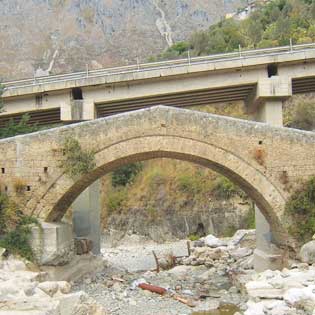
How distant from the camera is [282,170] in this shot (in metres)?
14.5

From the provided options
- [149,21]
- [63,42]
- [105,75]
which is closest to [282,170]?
[105,75]

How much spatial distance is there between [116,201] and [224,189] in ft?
22.8

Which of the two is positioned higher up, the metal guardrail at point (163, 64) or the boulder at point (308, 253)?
the metal guardrail at point (163, 64)

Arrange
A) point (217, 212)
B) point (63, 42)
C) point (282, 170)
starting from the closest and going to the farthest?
1. point (282, 170)
2. point (217, 212)
3. point (63, 42)

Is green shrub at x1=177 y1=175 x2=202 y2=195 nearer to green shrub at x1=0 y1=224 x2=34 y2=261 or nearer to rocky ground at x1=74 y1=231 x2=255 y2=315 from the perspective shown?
rocky ground at x1=74 y1=231 x2=255 y2=315

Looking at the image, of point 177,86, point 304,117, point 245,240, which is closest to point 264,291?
point 177,86

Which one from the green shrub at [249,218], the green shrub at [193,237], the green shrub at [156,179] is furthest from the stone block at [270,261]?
the green shrub at [156,179]

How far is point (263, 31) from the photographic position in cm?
4875

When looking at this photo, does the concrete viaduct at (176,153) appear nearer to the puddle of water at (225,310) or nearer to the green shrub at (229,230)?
the puddle of water at (225,310)

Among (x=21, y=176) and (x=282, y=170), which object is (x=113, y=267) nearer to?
(x=21, y=176)

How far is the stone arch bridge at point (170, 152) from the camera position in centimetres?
1452

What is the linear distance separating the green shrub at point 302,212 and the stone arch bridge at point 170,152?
9.1 inches

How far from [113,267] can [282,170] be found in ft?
25.6

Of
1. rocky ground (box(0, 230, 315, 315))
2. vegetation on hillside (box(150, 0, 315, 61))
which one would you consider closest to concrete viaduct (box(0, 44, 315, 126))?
rocky ground (box(0, 230, 315, 315))
